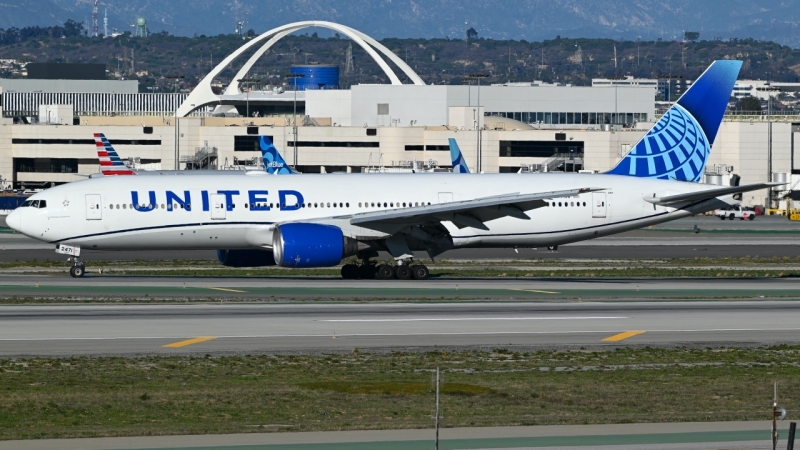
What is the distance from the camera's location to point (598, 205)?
4975cm

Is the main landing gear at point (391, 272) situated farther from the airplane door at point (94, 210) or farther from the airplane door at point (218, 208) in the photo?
the airplane door at point (94, 210)

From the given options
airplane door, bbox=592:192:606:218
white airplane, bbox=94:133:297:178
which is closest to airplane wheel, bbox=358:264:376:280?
airplane door, bbox=592:192:606:218

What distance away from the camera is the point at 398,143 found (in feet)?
456

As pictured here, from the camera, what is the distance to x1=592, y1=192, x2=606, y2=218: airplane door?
4972cm

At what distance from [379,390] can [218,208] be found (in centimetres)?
2276

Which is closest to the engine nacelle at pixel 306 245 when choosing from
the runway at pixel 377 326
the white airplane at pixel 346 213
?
the white airplane at pixel 346 213

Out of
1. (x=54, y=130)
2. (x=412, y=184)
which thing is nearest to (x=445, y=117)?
(x=54, y=130)

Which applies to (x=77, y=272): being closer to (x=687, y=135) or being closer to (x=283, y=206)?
(x=283, y=206)

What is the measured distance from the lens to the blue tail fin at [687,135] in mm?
53031

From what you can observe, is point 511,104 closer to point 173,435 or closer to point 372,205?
point 372,205

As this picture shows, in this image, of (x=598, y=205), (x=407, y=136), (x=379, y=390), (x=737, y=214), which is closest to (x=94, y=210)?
(x=598, y=205)

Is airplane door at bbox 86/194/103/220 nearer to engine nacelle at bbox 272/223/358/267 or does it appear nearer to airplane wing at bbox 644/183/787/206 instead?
engine nacelle at bbox 272/223/358/267

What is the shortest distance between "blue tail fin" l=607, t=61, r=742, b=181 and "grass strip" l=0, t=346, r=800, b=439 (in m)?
23.5

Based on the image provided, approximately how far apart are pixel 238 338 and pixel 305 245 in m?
13.1
